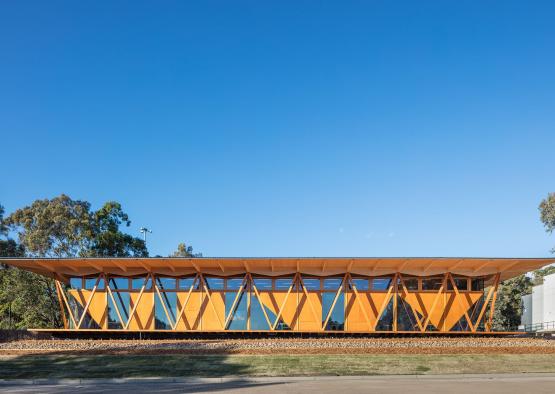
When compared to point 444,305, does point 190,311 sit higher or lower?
lower

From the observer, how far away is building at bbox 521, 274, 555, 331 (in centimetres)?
4784

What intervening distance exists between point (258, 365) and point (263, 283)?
10.3 meters

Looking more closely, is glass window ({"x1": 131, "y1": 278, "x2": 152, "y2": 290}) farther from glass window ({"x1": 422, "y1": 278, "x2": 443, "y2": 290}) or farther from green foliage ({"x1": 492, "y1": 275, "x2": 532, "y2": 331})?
green foliage ({"x1": 492, "y1": 275, "x2": 532, "y2": 331})

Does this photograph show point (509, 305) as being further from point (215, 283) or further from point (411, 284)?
point (215, 283)

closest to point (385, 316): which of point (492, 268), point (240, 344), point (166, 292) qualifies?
point (492, 268)

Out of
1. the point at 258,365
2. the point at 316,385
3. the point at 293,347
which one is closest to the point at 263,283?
the point at 293,347

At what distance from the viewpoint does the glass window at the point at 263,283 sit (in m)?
31.0

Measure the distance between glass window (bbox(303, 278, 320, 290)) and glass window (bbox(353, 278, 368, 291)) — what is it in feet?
6.70

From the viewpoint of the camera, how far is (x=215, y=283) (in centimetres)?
3116

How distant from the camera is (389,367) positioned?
810 inches

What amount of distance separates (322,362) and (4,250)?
134ft

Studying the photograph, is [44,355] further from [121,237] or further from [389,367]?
[121,237]

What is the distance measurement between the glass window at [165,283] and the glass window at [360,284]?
10.1 metres

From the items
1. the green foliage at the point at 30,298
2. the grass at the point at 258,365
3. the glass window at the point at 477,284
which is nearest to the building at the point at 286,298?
the glass window at the point at 477,284
